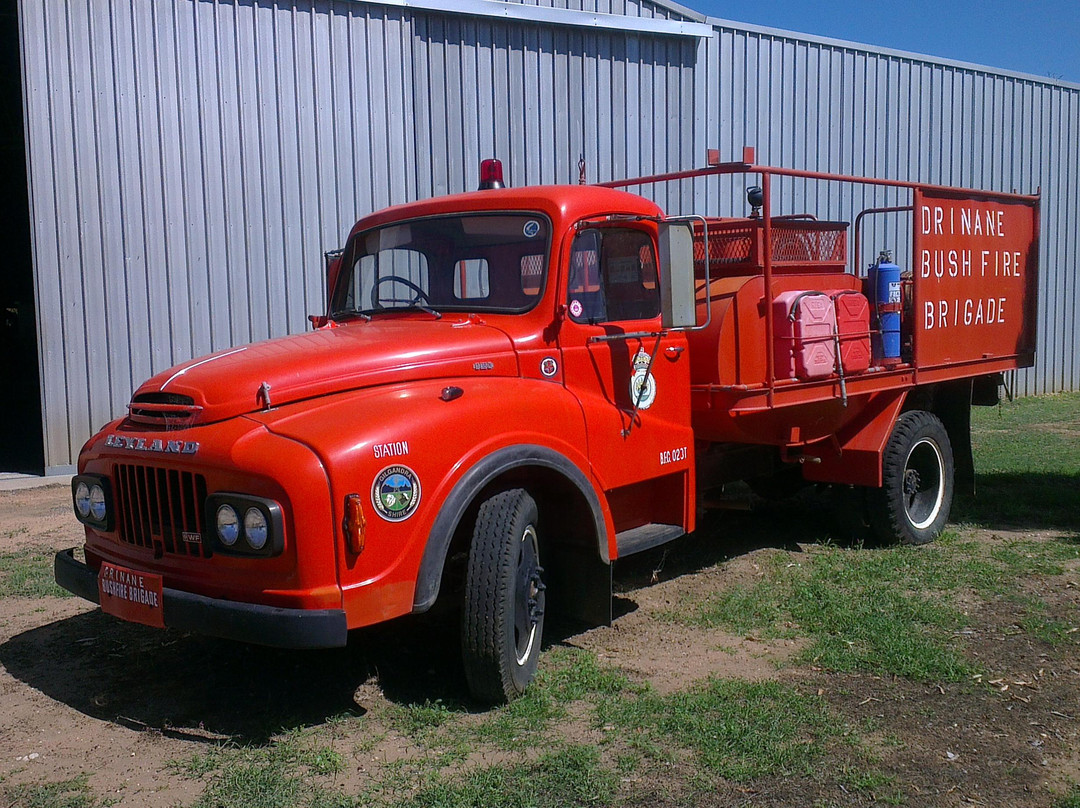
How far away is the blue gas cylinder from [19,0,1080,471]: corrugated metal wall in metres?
5.80

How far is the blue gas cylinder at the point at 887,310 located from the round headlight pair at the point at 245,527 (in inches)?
176

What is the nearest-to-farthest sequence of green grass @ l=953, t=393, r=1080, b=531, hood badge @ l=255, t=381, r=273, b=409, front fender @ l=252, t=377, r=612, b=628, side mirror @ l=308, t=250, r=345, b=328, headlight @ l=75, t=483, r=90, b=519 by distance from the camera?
front fender @ l=252, t=377, r=612, b=628
hood badge @ l=255, t=381, r=273, b=409
headlight @ l=75, t=483, r=90, b=519
side mirror @ l=308, t=250, r=345, b=328
green grass @ l=953, t=393, r=1080, b=531

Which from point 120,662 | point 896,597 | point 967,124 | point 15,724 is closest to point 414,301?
point 120,662

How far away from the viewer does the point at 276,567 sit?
3.54m

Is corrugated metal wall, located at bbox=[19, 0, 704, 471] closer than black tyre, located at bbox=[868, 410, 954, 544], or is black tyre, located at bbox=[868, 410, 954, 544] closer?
black tyre, located at bbox=[868, 410, 954, 544]

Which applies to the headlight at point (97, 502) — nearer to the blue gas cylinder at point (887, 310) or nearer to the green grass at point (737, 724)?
the green grass at point (737, 724)

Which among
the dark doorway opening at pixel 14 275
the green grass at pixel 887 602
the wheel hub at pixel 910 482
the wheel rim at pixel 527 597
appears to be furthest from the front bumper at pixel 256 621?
the dark doorway opening at pixel 14 275

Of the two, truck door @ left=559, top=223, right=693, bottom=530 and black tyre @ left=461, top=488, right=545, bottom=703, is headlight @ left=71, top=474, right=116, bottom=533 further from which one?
truck door @ left=559, top=223, right=693, bottom=530

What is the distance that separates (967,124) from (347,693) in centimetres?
1427

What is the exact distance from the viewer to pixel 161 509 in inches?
152

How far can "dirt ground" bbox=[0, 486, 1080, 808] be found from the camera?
3.59 meters

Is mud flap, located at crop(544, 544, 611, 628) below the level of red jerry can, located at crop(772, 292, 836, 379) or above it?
below

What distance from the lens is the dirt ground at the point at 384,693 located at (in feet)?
11.8

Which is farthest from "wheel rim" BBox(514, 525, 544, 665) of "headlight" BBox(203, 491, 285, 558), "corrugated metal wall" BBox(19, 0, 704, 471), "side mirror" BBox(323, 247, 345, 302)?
"corrugated metal wall" BBox(19, 0, 704, 471)
